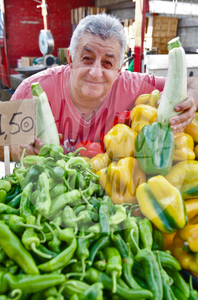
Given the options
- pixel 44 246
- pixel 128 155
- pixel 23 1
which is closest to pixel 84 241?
pixel 44 246

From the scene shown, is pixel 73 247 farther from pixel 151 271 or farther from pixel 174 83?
pixel 174 83

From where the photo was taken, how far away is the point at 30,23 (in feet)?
25.9

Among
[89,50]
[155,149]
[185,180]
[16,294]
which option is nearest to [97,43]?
[89,50]

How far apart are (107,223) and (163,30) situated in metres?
3.97

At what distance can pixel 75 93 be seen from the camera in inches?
65.4

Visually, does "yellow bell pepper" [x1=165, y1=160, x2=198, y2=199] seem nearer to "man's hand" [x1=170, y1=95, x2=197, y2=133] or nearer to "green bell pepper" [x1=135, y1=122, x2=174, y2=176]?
"green bell pepper" [x1=135, y1=122, x2=174, y2=176]

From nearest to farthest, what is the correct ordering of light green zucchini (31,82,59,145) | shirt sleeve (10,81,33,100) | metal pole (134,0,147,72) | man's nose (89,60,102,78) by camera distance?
1. light green zucchini (31,82,59,145)
2. man's nose (89,60,102,78)
3. shirt sleeve (10,81,33,100)
4. metal pole (134,0,147,72)

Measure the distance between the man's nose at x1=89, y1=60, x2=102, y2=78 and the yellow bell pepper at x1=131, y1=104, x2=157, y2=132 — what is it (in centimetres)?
34

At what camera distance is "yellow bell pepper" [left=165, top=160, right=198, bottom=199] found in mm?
923

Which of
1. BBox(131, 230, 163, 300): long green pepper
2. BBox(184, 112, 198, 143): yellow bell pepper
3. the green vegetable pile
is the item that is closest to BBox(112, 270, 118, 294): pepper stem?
the green vegetable pile

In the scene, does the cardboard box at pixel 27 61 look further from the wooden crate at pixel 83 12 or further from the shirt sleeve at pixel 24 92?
the shirt sleeve at pixel 24 92

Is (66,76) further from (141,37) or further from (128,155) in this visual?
(141,37)

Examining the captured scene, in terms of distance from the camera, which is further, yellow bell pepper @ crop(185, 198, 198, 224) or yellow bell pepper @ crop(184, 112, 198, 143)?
yellow bell pepper @ crop(184, 112, 198, 143)

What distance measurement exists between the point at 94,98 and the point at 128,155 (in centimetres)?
68
